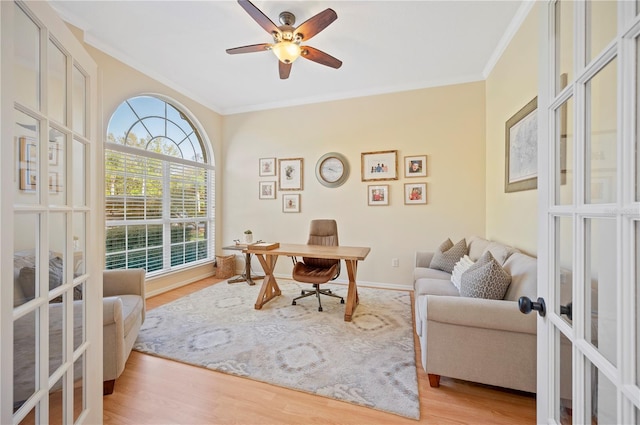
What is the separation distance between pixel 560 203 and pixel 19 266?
5.29 ft

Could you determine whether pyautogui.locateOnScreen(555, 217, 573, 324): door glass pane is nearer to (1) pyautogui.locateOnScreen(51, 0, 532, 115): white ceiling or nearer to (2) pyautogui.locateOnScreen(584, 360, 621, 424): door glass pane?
(2) pyautogui.locateOnScreen(584, 360, 621, 424): door glass pane

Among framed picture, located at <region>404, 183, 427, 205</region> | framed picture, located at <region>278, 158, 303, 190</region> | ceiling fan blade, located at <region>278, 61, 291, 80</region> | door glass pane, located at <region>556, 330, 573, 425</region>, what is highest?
ceiling fan blade, located at <region>278, 61, 291, 80</region>

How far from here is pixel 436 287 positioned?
2248 mm

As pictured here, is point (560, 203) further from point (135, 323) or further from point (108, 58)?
point (108, 58)

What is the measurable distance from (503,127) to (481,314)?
2281 millimetres

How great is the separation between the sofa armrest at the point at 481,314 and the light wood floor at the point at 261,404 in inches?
19.3

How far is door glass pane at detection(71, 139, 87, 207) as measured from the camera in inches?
40.4

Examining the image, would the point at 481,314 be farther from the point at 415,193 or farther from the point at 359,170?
the point at 359,170

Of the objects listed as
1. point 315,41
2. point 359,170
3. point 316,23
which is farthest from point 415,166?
point 316,23

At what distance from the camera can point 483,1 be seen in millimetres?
2139

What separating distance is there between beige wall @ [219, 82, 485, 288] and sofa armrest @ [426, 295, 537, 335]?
2.16 metres

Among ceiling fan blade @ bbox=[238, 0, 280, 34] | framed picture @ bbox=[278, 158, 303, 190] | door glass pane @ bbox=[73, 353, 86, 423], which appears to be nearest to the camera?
door glass pane @ bbox=[73, 353, 86, 423]

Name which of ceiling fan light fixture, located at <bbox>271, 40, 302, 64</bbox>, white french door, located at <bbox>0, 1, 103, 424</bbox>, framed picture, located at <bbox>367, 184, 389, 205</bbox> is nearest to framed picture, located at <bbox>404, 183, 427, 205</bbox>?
framed picture, located at <bbox>367, 184, 389, 205</bbox>

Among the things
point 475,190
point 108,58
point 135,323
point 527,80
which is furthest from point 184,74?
point 475,190
